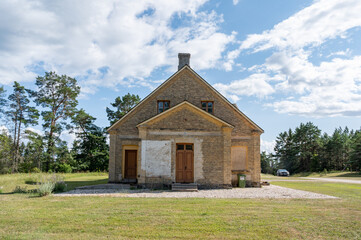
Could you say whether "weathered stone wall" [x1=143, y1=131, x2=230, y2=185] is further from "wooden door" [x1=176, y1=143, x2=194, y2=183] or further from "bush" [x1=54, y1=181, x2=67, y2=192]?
"bush" [x1=54, y1=181, x2=67, y2=192]

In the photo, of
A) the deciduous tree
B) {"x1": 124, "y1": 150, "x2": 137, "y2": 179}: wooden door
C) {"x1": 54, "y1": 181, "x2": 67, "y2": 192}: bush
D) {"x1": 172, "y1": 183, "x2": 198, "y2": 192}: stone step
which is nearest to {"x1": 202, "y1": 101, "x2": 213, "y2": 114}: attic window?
{"x1": 172, "y1": 183, "x2": 198, "y2": 192}: stone step

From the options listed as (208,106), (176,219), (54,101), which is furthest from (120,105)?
(176,219)

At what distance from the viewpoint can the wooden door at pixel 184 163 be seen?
56.0 feet

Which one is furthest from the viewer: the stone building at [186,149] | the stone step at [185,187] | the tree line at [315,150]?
the tree line at [315,150]

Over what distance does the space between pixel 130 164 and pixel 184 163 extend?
5.64m

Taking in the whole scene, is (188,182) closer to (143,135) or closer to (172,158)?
(172,158)

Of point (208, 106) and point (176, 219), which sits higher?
point (208, 106)

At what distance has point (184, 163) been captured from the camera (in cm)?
1720

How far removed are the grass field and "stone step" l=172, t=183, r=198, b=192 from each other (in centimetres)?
422

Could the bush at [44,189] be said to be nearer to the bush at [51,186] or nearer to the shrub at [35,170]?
the bush at [51,186]

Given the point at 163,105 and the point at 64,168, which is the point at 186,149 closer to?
the point at 163,105

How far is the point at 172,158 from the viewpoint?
17016 mm

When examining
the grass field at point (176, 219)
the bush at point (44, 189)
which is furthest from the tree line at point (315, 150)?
the bush at point (44, 189)

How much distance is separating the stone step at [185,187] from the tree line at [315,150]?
44398mm
